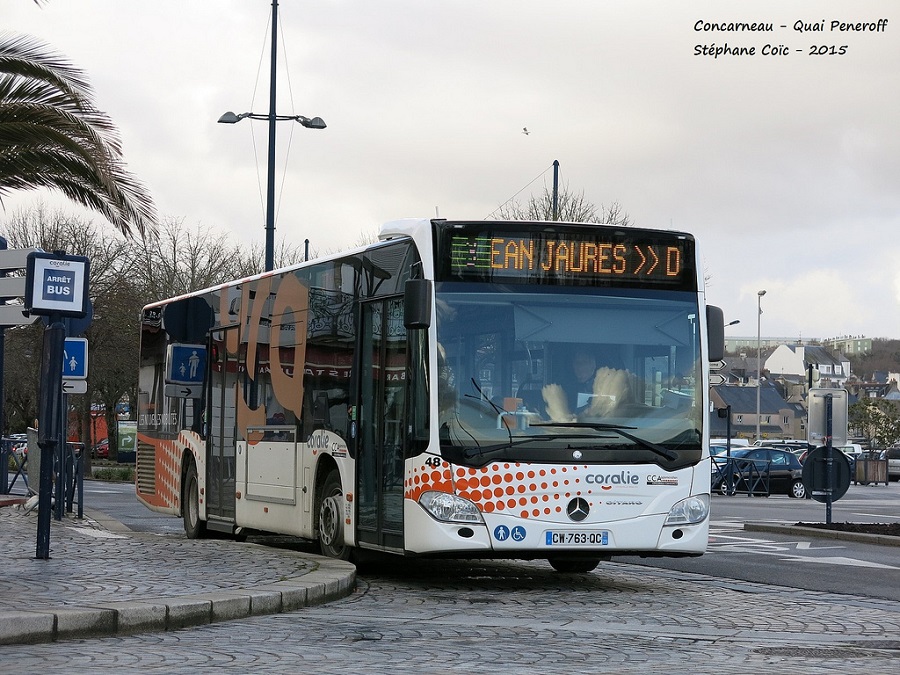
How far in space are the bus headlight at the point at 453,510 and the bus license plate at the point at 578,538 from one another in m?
0.59

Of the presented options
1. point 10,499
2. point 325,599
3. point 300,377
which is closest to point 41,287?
point 300,377

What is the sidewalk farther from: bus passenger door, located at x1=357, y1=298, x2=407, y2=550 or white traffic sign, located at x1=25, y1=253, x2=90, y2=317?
white traffic sign, located at x1=25, y1=253, x2=90, y2=317

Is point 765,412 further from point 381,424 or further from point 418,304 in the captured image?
point 418,304

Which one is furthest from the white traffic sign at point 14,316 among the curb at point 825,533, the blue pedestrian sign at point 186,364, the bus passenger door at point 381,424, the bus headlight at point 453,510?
the curb at point 825,533

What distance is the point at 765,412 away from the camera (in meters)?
153

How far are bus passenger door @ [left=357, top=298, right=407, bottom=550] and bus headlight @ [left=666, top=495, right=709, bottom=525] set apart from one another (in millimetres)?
2273

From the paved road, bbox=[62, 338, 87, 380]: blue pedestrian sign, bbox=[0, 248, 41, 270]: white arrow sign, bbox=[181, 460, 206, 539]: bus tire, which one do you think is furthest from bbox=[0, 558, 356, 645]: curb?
bbox=[62, 338, 87, 380]: blue pedestrian sign

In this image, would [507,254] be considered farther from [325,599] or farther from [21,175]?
[21,175]

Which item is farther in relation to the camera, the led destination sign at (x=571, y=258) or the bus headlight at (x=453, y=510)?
the led destination sign at (x=571, y=258)

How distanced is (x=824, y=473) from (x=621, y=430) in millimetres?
9969

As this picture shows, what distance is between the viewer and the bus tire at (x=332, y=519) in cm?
1361

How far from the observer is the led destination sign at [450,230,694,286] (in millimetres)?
12289

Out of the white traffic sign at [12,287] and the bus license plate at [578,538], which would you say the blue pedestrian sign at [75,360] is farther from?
the bus license plate at [578,538]

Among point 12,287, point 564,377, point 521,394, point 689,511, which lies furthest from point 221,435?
point 689,511
